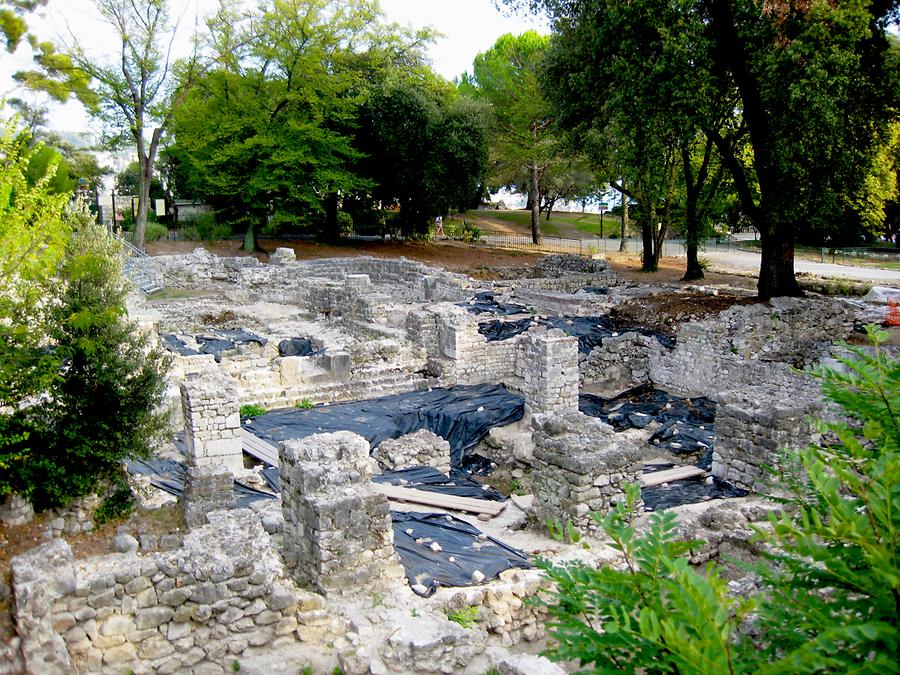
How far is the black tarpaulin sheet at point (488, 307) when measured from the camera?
21.9m

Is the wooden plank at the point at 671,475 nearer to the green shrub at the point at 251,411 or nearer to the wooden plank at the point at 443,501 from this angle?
the wooden plank at the point at 443,501

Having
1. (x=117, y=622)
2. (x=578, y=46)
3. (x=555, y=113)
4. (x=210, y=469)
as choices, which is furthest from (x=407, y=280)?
(x=117, y=622)

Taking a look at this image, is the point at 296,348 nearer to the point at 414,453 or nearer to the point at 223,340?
the point at 223,340

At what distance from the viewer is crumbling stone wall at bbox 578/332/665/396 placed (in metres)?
17.1

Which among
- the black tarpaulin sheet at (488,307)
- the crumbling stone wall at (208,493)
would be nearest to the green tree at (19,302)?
the crumbling stone wall at (208,493)

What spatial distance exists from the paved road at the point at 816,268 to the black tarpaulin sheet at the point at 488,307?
1475 cm

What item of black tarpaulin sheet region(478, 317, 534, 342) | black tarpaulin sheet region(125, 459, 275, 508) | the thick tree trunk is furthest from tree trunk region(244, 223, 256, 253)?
black tarpaulin sheet region(125, 459, 275, 508)

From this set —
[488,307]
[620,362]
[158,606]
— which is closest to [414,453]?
[158,606]

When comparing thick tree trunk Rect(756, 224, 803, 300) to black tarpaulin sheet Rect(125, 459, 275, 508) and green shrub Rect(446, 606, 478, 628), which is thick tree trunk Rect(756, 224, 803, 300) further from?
green shrub Rect(446, 606, 478, 628)

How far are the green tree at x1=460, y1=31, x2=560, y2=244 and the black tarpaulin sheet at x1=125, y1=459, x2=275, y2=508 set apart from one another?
30.3 m

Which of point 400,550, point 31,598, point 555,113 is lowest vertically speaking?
point 400,550

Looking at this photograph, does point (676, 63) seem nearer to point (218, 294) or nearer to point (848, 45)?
point (848, 45)

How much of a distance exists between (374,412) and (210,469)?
4608 millimetres

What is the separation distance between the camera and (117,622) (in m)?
5.66
